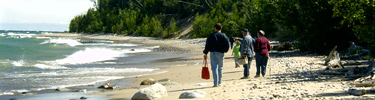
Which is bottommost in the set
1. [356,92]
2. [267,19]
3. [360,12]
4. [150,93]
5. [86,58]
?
[86,58]

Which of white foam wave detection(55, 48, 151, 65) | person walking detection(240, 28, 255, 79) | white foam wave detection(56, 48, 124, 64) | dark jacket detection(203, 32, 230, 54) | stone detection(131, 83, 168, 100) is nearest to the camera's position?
stone detection(131, 83, 168, 100)

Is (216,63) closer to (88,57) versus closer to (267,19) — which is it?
(88,57)

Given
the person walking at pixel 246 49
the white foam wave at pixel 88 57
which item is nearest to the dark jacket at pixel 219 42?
the person walking at pixel 246 49

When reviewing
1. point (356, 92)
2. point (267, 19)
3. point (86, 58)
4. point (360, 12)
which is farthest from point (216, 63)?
point (267, 19)

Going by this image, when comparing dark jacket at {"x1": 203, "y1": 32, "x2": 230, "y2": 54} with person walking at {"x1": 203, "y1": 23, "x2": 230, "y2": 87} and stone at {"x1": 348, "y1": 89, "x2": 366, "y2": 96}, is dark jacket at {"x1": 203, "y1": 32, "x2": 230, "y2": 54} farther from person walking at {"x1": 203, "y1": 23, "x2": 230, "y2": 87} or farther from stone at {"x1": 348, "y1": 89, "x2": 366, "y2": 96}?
stone at {"x1": 348, "y1": 89, "x2": 366, "y2": 96}

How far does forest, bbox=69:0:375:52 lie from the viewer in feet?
45.5

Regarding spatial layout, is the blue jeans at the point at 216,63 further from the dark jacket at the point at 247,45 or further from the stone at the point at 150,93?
the dark jacket at the point at 247,45

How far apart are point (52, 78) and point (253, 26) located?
27735mm

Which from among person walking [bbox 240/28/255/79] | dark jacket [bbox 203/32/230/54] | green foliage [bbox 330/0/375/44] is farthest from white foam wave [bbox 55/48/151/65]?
green foliage [bbox 330/0/375/44]

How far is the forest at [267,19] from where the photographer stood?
13866 millimetres

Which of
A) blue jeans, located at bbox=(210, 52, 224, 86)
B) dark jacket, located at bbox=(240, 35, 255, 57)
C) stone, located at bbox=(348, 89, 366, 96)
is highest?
dark jacket, located at bbox=(240, 35, 255, 57)

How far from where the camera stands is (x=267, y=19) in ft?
132

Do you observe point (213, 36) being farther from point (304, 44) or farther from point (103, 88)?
point (304, 44)

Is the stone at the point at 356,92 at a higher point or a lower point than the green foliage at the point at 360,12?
lower
